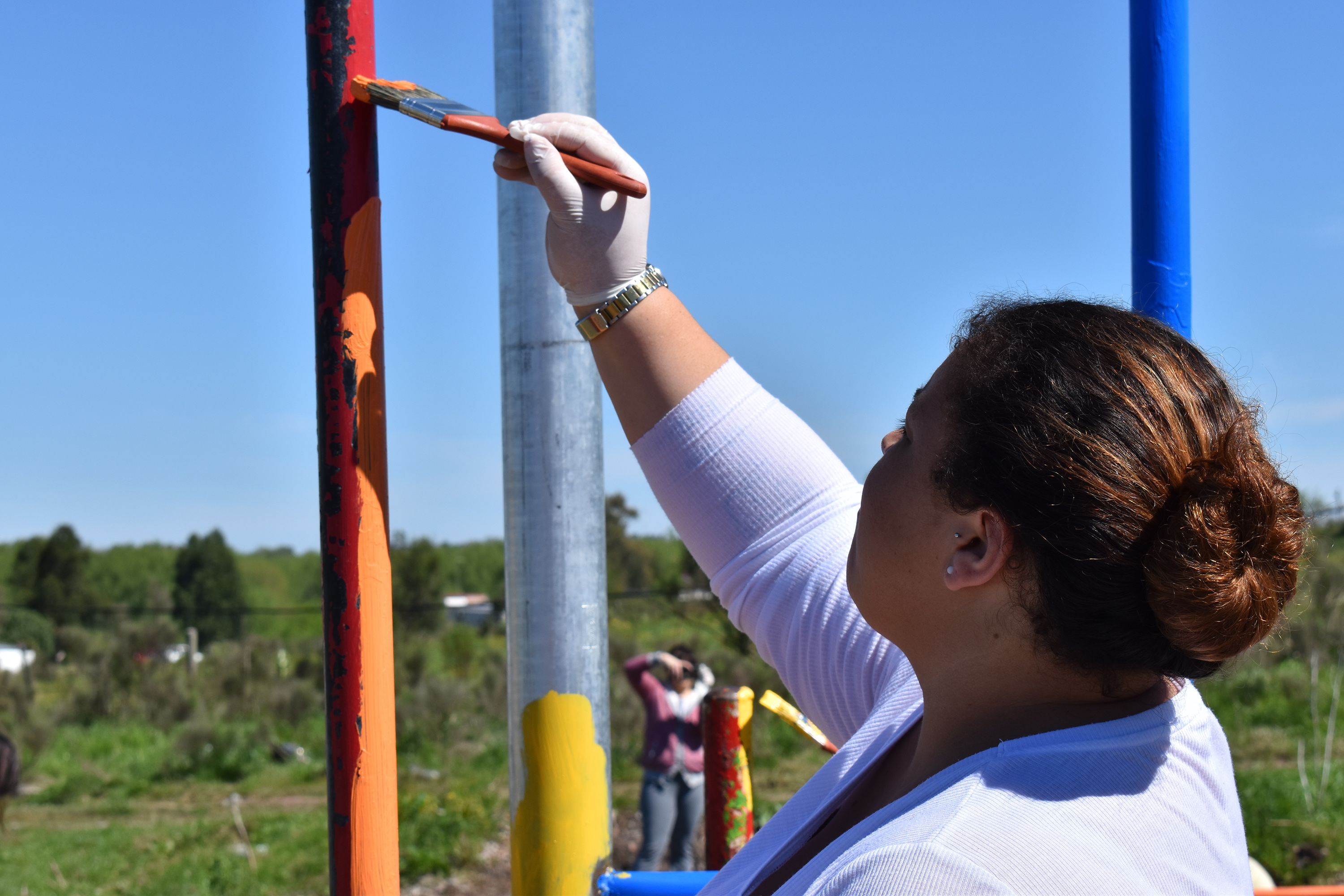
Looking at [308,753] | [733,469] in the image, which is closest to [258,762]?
[308,753]

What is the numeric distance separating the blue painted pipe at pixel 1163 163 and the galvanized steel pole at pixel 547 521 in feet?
2.61

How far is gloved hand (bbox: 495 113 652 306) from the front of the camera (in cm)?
113

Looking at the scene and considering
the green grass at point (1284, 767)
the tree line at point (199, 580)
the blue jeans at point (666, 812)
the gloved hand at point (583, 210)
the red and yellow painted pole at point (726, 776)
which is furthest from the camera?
the tree line at point (199, 580)

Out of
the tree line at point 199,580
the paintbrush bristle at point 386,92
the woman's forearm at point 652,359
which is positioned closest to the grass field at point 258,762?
the tree line at point 199,580

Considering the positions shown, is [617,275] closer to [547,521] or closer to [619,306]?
[619,306]

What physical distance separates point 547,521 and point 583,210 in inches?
20.4

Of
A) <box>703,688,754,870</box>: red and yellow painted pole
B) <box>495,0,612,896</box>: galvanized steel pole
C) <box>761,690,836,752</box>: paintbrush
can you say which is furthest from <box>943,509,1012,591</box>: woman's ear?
<box>703,688,754,870</box>: red and yellow painted pole

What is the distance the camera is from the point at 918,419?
3.23 feet

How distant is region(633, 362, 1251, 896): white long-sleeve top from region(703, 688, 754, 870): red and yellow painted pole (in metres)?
0.81

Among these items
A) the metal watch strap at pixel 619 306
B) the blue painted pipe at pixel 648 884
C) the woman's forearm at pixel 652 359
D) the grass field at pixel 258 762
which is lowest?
the grass field at pixel 258 762

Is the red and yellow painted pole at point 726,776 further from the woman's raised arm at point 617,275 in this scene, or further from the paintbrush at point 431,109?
the paintbrush at point 431,109

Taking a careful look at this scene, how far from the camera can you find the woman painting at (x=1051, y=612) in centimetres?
78

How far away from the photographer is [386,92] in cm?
101

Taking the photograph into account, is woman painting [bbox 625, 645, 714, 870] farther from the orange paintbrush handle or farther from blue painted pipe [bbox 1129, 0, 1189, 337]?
the orange paintbrush handle
